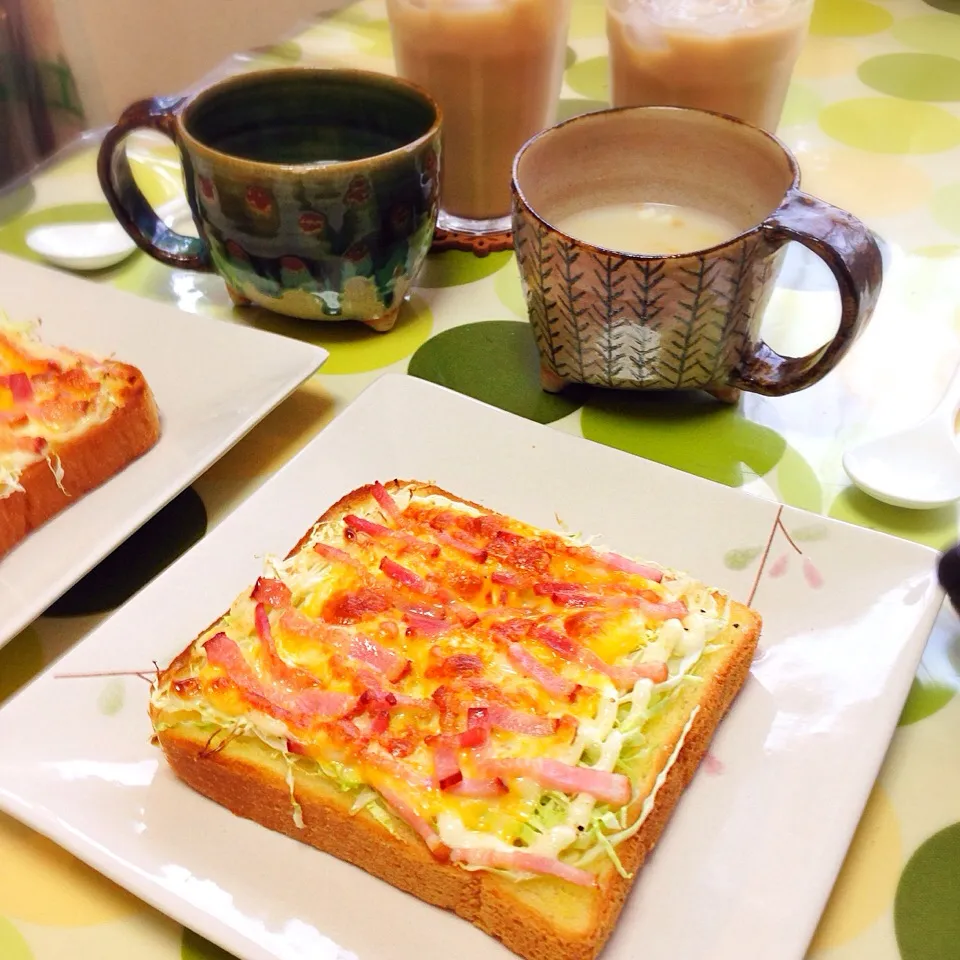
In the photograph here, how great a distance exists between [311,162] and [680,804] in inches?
41.8

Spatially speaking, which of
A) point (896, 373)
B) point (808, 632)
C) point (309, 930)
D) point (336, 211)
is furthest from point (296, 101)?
point (309, 930)

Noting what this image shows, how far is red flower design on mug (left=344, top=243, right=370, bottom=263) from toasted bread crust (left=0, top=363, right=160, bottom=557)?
11.9 inches

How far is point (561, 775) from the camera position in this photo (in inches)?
28.5

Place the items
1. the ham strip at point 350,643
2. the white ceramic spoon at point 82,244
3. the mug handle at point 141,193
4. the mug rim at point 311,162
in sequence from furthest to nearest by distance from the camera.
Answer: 1. the white ceramic spoon at point 82,244
2. the mug handle at point 141,193
3. the mug rim at point 311,162
4. the ham strip at point 350,643

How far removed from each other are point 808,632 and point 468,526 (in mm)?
335

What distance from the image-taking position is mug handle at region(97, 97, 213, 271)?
4.23 ft

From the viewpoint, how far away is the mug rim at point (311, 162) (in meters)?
1.18

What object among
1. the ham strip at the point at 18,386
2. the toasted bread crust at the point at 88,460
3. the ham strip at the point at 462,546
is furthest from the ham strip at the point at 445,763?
the ham strip at the point at 18,386

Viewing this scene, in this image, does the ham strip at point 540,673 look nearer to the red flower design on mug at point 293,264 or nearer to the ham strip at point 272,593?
the ham strip at point 272,593

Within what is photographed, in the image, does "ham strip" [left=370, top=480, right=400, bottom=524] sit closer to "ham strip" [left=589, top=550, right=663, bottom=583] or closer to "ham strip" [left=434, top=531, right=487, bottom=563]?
"ham strip" [left=434, top=531, right=487, bottom=563]

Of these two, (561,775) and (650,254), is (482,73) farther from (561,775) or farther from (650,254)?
(561,775)

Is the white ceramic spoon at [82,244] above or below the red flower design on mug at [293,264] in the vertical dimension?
below

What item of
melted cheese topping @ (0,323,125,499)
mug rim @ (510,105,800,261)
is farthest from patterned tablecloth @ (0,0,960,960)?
mug rim @ (510,105,800,261)

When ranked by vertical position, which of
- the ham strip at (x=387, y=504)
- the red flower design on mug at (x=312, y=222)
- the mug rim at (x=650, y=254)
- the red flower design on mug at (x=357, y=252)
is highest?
the mug rim at (x=650, y=254)
